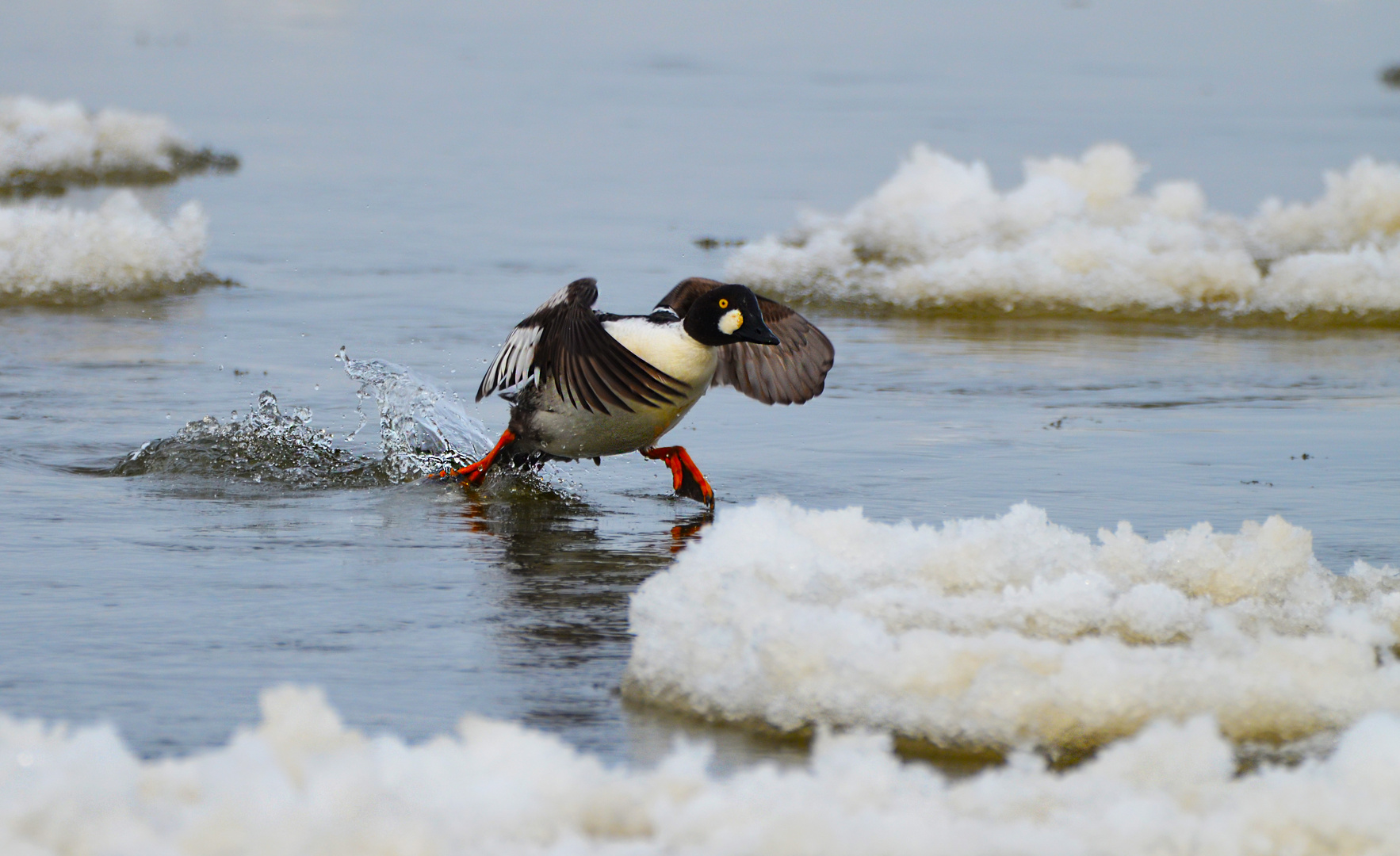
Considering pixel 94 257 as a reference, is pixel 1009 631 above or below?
below

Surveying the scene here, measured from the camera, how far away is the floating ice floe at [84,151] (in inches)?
738

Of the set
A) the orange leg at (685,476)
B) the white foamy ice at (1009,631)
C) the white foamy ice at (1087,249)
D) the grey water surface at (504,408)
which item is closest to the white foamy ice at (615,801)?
the white foamy ice at (1009,631)

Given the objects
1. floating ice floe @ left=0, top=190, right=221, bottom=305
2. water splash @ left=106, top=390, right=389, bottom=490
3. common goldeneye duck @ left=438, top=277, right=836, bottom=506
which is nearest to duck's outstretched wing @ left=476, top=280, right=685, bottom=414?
common goldeneye duck @ left=438, top=277, right=836, bottom=506

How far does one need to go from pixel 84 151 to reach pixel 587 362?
13556 millimetres

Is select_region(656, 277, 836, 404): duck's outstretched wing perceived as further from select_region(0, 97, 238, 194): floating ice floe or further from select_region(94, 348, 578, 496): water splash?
select_region(0, 97, 238, 194): floating ice floe

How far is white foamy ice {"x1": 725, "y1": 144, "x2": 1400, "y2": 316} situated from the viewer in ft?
41.9

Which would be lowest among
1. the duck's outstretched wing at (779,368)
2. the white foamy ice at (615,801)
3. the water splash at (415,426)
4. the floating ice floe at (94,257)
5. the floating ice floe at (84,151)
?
the white foamy ice at (615,801)

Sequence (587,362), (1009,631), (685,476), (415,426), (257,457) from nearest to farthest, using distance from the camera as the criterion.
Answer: (1009,631) → (587,362) → (685,476) → (257,457) → (415,426)

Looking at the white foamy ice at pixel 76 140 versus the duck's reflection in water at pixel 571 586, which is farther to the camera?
the white foamy ice at pixel 76 140

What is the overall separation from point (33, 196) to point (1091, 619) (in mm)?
14973

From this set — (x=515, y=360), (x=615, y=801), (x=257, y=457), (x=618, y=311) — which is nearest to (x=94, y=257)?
(x=618, y=311)

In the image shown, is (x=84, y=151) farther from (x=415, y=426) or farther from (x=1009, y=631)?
(x=1009, y=631)

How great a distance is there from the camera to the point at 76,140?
Result: 752 inches

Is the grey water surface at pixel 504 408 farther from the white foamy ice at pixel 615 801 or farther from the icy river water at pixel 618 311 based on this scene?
the white foamy ice at pixel 615 801
